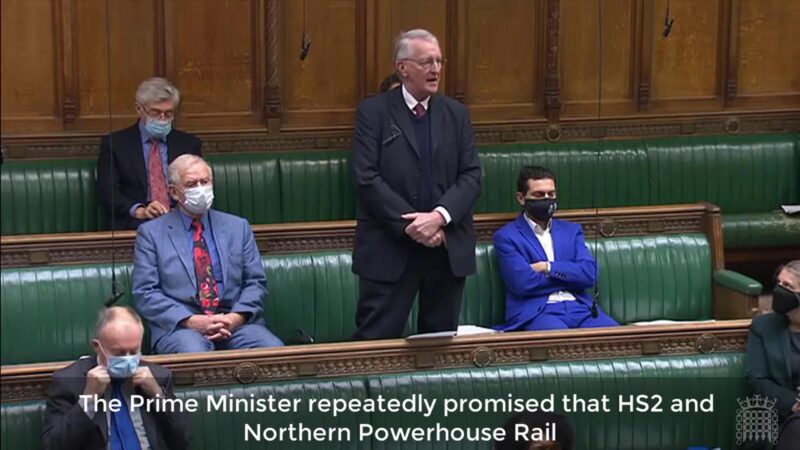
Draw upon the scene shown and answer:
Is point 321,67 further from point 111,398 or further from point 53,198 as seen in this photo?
point 111,398

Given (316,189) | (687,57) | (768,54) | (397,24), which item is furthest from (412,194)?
(768,54)

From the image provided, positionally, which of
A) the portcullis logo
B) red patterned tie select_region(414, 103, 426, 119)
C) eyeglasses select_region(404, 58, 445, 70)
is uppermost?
eyeglasses select_region(404, 58, 445, 70)

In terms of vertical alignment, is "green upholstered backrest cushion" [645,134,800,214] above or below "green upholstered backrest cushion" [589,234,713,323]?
above

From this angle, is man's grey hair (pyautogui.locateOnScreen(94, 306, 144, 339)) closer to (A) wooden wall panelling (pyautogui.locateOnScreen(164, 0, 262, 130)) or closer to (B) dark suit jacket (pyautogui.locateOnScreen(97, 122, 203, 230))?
(B) dark suit jacket (pyautogui.locateOnScreen(97, 122, 203, 230))

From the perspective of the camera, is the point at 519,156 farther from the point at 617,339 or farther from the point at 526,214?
the point at 617,339

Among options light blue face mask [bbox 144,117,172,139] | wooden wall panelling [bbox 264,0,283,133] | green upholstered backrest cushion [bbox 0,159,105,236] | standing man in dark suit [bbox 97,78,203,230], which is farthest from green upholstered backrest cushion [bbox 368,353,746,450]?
wooden wall panelling [bbox 264,0,283,133]

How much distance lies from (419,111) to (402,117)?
68 mm

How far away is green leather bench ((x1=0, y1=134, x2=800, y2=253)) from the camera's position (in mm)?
7043

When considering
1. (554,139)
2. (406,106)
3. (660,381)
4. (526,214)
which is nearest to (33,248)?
(406,106)

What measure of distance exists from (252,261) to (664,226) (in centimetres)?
167

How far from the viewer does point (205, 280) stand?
581 centimetres

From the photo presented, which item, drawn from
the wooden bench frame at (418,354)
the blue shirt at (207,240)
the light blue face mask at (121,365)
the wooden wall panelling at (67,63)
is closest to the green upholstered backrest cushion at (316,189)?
the wooden wall panelling at (67,63)

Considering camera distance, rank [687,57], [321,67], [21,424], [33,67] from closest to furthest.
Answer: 1. [21,424]
2. [33,67]
3. [321,67]
4. [687,57]

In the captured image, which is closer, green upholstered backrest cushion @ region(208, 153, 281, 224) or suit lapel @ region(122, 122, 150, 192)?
suit lapel @ region(122, 122, 150, 192)
